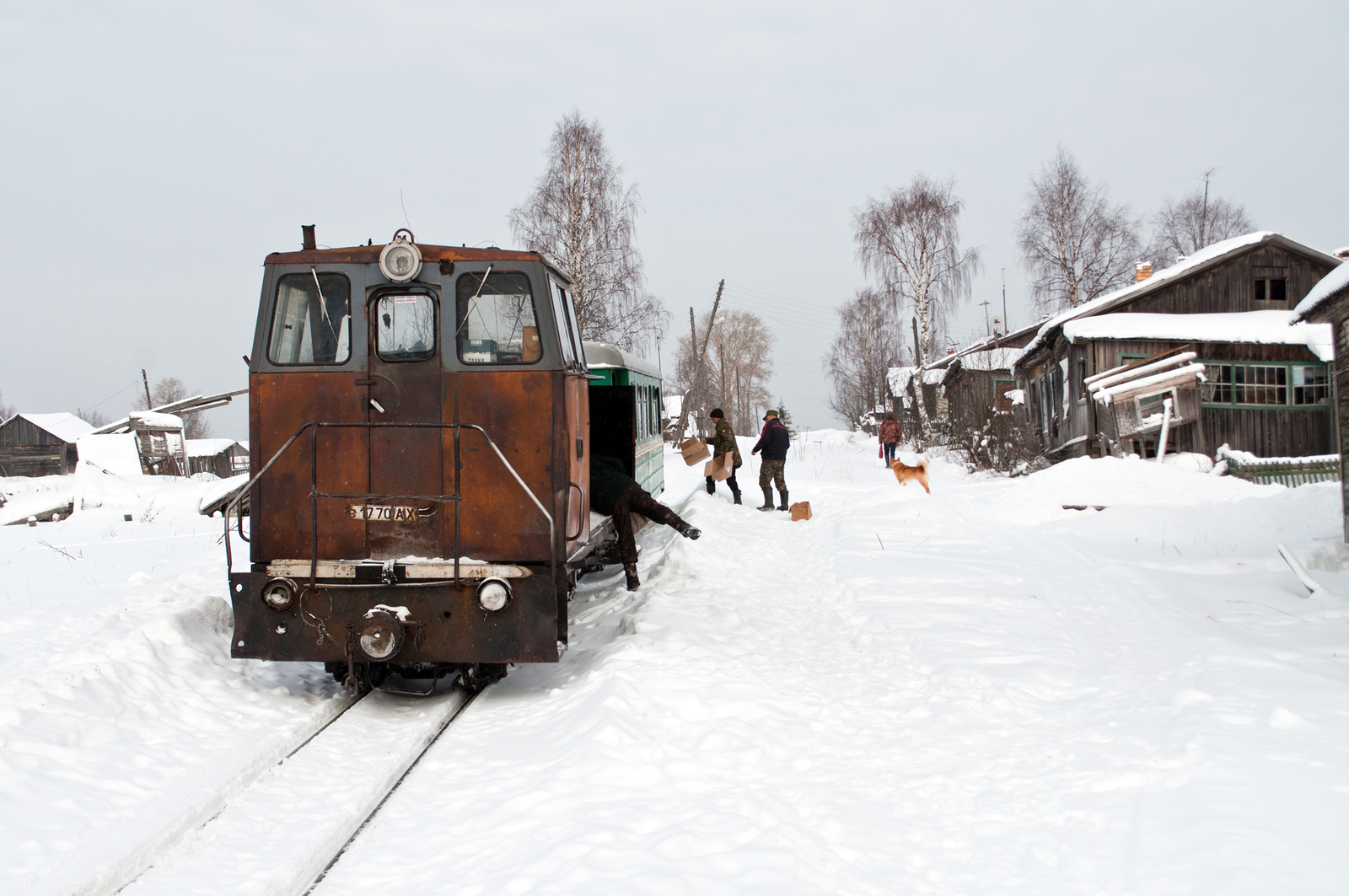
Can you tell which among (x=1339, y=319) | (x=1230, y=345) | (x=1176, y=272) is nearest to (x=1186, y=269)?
(x=1176, y=272)

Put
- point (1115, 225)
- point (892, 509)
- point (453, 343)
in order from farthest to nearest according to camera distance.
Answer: point (1115, 225)
point (892, 509)
point (453, 343)

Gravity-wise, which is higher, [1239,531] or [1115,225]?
[1115,225]

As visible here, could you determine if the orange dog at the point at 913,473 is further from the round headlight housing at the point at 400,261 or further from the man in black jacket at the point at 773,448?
the round headlight housing at the point at 400,261

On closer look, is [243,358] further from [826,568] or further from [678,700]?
[826,568]

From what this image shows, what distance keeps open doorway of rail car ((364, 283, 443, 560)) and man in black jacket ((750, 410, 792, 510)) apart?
30.1ft

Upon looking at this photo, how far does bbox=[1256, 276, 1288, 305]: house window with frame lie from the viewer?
21.6 m

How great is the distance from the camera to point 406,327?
5648 mm

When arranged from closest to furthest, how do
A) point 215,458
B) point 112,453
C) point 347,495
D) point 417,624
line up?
point 417,624 < point 347,495 < point 112,453 < point 215,458

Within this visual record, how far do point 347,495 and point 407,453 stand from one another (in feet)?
1.46

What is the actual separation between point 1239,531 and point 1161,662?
634 cm

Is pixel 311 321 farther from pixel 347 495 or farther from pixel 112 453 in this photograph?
pixel 112 453

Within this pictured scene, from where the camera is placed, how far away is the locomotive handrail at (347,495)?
5297 mm

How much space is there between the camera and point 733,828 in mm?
3480

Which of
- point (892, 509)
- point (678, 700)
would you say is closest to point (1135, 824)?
point (678, 700)
